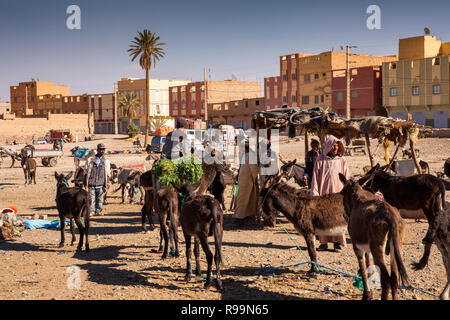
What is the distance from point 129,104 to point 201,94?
46.0 feet

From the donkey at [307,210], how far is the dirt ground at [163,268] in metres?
0.65

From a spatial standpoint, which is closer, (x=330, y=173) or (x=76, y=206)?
(x=330, y=173)

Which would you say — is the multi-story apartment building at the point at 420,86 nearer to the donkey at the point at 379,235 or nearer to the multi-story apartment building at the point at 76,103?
the donkey at the point at 379,235

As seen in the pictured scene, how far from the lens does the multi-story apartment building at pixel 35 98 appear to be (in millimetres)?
103562

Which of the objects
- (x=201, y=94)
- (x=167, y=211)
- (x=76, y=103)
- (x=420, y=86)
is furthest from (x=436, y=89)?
(x=76, y=103)

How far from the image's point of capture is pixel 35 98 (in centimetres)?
10588

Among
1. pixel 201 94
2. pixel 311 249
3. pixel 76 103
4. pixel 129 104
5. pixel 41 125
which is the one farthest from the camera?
pixel 76 103

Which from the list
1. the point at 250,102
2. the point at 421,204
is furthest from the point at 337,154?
the point at 250,102

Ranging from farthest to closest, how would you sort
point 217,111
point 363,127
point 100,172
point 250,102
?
1. point 217,111
2. point 250,102
3. point 100,172
4. point 363,127

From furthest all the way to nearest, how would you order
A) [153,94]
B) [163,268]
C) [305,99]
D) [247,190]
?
[153,94], [305,99], [247,190], [163,268]

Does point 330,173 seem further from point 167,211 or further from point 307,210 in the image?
→ point 167,211
